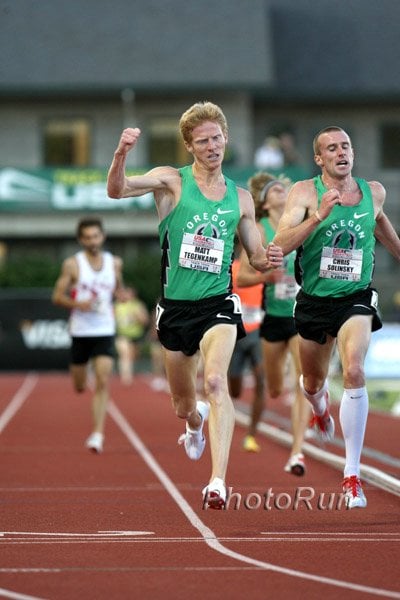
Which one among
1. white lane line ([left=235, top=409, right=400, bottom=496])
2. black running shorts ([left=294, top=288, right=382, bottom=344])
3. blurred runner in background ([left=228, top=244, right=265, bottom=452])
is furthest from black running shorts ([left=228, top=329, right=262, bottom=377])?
black running shorts ([left=294, top=288, right=382, bottom=344])

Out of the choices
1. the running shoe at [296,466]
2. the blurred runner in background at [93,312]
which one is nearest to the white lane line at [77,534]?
the running shoe at [296,466]

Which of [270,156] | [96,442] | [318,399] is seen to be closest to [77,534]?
[318,399]

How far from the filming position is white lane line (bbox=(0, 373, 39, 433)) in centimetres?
2034

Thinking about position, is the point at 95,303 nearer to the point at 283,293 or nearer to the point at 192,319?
the point at 283,293

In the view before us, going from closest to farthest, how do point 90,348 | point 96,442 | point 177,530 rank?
point 177,530
point 96,442
point 90,348

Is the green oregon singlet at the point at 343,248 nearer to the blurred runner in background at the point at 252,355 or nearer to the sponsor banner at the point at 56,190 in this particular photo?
the blurred runner in background at the point at 252,355

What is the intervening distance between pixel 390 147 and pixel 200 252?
1531 inches

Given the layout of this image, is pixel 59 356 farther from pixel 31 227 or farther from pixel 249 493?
pixel 249 493

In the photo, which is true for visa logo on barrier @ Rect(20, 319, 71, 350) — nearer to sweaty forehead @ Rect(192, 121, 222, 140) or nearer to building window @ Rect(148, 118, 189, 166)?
building window @ Rect(148, 118, 189, 166)

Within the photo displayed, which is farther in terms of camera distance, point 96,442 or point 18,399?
point 18,399

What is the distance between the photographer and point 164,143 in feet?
147

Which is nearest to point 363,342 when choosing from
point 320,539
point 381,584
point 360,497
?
point 360,497

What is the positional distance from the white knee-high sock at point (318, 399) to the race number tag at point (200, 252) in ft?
5.17

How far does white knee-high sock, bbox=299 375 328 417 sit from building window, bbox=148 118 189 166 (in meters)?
34.3
